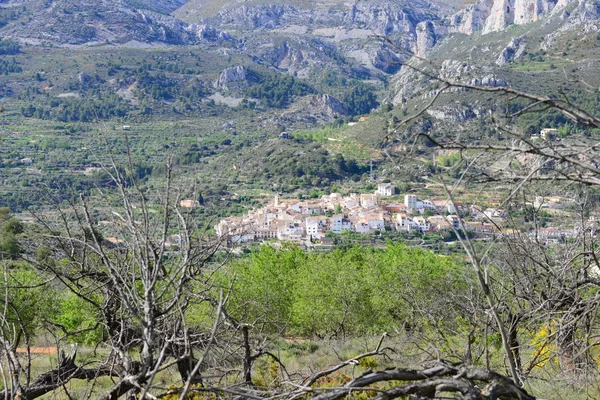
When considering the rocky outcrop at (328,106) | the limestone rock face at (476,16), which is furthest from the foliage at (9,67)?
the limestone rock face at (476,16)

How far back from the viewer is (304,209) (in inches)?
1921

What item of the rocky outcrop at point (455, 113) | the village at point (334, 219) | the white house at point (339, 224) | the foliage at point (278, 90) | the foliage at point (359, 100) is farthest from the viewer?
the foliage at point (359, 100)

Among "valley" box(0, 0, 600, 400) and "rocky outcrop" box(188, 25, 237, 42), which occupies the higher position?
"valley" box(0, 0, 600, 400)

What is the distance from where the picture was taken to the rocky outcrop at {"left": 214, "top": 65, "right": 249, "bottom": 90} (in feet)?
339

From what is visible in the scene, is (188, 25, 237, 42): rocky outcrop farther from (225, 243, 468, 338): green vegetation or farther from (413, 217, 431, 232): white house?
(225, 243, 468, 338): green vegetation

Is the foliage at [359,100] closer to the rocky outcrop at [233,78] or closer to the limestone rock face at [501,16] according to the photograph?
the rocky outcrop at [233,78]

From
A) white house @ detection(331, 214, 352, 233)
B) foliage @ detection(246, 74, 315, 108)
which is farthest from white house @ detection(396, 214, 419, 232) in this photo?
foliage @ detection(246, 74, 315, 108)

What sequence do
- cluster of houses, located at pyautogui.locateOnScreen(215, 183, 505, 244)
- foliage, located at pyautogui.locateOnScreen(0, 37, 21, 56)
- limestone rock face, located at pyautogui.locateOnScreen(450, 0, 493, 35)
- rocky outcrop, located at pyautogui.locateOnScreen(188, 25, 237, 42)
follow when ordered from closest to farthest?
cluster of houses, located at pyautogui.locateOnScreen(215, 183, 505, 244) → foliage, located at pyautogui.locateOnScreen(0, 37, 21, 56) → limestone rock face, located at pyautogui.locateOnScreen(450, 0, 493, 35) → rocky outcrop, located at pyautogui.locateOnScreen(188, 25, 237, 42)

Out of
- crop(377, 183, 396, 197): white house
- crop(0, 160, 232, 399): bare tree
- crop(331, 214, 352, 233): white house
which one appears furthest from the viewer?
crop(377, 183, 396, 197): white house

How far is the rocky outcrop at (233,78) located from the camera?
103 meters

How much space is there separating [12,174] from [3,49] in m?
59.7

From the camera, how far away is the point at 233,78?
10638cm

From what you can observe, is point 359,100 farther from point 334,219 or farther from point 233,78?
point 334,219

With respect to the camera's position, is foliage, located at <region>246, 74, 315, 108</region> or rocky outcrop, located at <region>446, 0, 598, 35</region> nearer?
foliage, located at <region>246, 74, 315, 108</region>
